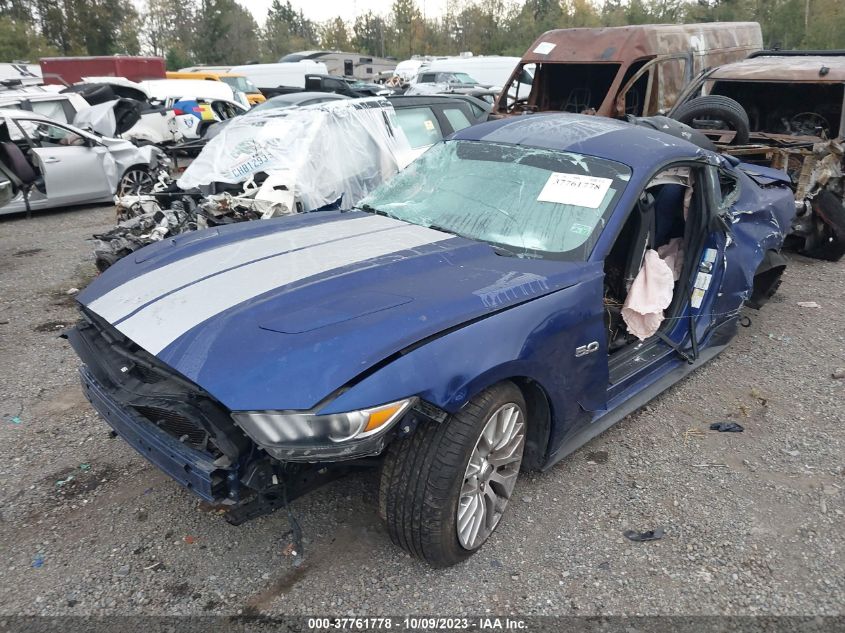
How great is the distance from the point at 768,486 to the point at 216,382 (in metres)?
2.69

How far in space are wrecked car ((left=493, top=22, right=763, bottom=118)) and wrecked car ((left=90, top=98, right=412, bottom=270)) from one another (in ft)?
11.0

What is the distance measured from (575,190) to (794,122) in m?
6.89

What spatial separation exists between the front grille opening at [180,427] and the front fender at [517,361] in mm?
574

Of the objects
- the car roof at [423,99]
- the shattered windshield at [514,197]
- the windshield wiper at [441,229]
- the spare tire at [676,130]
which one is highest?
the car roof at [423,99]

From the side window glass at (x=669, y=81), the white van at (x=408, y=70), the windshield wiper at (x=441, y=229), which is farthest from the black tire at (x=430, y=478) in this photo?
the white van at (x=408, y=70)

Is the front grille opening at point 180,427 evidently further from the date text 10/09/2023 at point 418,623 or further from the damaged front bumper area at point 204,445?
the date text 10/09/2023 at point 418,623

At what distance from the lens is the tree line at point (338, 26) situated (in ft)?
119

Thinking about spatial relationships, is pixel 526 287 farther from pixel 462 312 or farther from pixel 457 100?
pixel 457 100

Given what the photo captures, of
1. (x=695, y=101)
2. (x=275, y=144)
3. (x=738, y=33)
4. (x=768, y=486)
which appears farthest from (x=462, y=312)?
(x=738, y=33)

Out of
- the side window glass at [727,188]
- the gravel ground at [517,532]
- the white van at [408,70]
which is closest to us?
the gravel ground at [517,532]

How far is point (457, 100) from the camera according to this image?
8.36 metres

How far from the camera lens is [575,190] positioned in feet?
10.6

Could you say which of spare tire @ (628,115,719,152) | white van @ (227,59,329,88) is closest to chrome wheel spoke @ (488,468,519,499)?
spare tire @ (628,115,719,152)

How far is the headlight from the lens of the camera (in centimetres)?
208
